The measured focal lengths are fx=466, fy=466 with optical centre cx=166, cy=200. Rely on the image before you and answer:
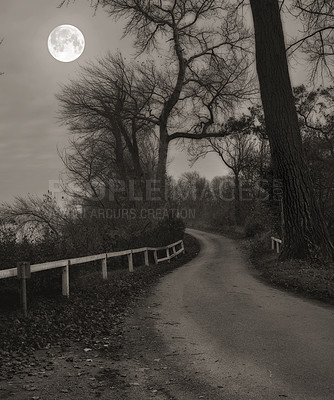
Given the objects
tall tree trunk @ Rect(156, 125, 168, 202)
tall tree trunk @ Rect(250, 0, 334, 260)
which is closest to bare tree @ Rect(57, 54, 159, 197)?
tall tree trunk @ Rect(156, 125, 168, 202)

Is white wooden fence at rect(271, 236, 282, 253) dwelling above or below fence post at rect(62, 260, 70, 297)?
below

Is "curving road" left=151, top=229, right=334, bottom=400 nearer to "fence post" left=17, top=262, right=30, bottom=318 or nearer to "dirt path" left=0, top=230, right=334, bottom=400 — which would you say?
"dirt path" left=0, top=230, right=334, bottom=400

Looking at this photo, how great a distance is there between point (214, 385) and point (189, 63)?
30065mm

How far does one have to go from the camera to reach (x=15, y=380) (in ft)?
17.6

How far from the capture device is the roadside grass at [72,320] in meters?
6.95

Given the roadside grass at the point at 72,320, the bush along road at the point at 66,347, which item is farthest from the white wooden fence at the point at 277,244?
the bush along road at the point at 66,347

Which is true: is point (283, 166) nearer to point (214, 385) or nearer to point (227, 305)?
point (227, 305)

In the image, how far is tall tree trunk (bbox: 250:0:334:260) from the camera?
52.1ft

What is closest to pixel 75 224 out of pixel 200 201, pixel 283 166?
pixel 283 166

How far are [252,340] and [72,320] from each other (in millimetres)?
3269

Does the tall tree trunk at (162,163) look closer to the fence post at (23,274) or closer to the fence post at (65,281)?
the fence post at (65,281)

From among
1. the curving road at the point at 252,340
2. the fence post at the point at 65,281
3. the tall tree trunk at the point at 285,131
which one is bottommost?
the curving road at the point at 252,340

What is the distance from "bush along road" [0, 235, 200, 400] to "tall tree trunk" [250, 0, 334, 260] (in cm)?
725

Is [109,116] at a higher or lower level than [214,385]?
higher
